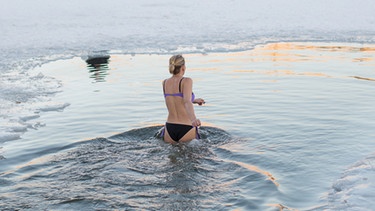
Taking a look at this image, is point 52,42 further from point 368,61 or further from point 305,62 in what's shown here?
point 368,61

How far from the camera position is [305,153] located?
26.7 feet

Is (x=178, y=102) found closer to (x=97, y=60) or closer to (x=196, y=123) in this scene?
(x=196, y=123)

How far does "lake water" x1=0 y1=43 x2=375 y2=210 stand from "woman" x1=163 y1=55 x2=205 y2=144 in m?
0.21

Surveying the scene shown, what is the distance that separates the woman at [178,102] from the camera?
8.51m

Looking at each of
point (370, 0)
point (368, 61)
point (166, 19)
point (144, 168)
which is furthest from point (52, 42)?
point (370, 0)

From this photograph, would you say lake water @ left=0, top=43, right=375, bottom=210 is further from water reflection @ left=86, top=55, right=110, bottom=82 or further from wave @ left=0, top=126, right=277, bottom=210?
water reflection @ left=86, top=55, right=110, bottom=82

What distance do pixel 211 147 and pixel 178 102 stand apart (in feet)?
2.84

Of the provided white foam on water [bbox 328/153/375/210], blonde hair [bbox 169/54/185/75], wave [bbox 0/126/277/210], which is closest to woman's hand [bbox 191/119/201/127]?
wave [bbox 0/126/277/210]

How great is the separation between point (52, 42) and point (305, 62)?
33.3 feet

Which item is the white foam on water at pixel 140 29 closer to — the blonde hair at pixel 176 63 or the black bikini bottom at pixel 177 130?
the black bikini bottom at pixel 177 130

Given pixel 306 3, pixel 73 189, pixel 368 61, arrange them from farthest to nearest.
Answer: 1. pixel 306 3
2. pixel 368 61
3. pixel 73 189

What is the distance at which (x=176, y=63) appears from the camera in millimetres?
8500

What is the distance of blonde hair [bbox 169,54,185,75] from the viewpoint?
8.48 m

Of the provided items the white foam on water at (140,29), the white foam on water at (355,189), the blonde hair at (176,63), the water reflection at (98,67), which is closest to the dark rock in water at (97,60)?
the water reflection at (98,67)
